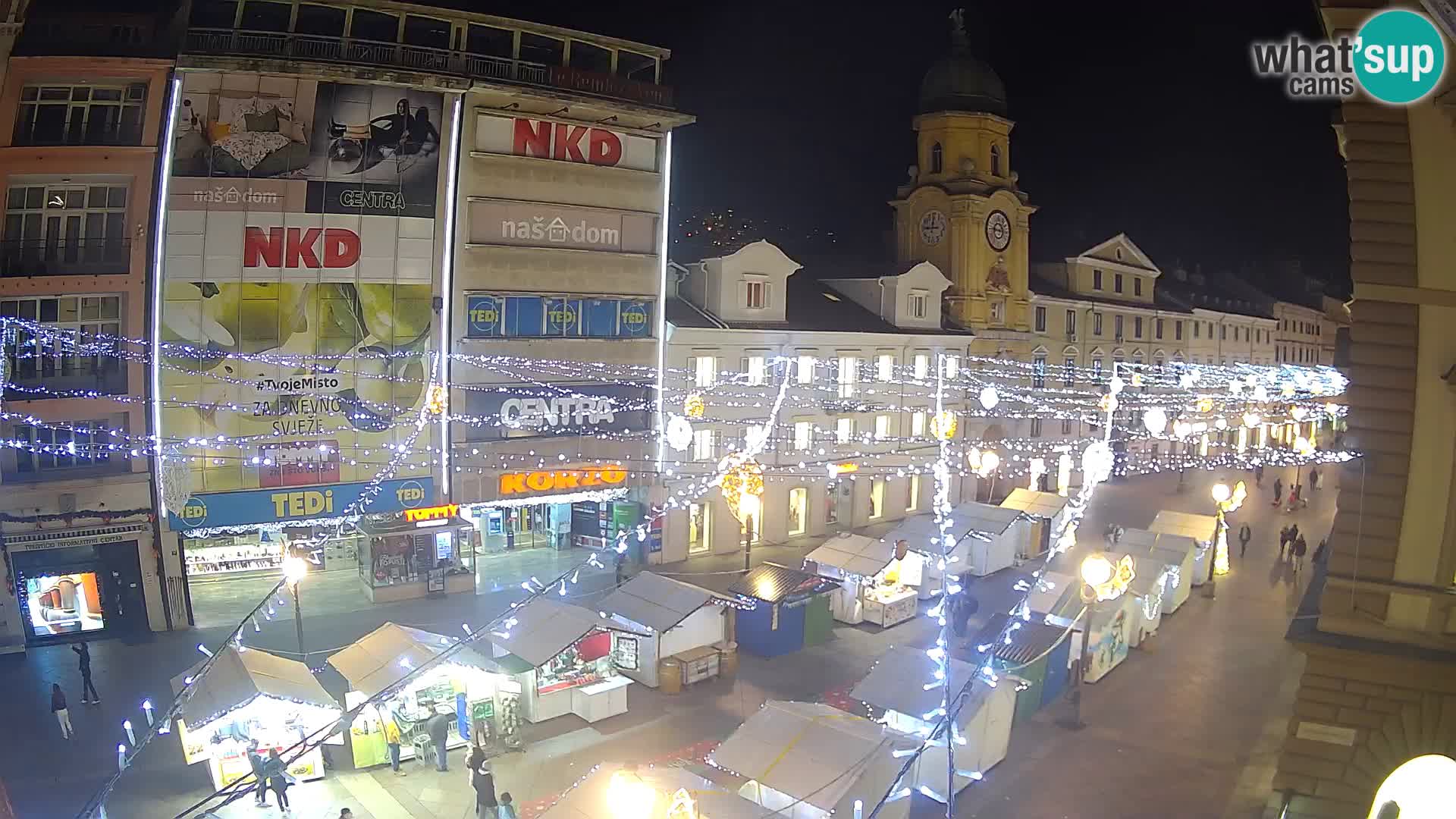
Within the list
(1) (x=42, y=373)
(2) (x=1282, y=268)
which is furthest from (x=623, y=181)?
(2) (x=1282, y=268)

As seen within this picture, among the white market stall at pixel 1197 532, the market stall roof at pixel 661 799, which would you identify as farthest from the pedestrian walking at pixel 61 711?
the white market stall at pixel 1197 532

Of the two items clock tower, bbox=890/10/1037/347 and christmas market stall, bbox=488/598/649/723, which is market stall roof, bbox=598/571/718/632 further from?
clock tower, bbox=890/10/1037/347

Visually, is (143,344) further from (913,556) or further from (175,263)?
(913,556)

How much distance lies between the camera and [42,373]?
20.5 metres

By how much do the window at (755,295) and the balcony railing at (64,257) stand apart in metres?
16.0

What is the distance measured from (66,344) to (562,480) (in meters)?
11.7

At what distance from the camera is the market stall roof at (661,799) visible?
1137cm

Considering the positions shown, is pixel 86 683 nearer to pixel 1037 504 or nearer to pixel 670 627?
pixel 670 627

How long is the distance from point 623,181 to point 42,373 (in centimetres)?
1427

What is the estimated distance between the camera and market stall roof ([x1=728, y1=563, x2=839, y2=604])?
2064 centimetres

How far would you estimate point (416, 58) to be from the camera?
2316 cm

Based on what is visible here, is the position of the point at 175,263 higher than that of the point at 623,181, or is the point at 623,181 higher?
the point at 623,181

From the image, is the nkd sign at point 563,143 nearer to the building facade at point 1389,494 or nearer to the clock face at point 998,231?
the clock face at point 998,231

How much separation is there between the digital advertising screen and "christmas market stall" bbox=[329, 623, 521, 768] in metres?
8.90
